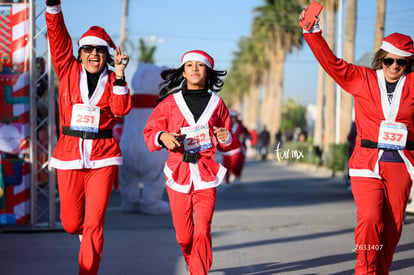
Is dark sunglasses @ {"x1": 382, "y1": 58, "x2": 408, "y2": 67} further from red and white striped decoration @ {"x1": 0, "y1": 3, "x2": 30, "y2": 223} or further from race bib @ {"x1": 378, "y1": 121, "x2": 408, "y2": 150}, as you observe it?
red and white striped decoration @ {"x1": 0, "y1": 3, "x2": 30, "y2": 223}

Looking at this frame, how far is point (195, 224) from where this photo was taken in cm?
535

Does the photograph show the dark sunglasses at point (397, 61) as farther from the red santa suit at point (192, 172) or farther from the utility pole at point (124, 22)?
the utility pole at point (124, 22)

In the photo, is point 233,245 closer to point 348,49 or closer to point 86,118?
point 86,118

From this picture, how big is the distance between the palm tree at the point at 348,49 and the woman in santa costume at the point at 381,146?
17555mm

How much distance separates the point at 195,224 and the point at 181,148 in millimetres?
663

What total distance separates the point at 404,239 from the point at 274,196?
658 cm

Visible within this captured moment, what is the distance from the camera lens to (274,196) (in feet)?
49.5

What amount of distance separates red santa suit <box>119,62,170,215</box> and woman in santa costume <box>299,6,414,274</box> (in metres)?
6.09

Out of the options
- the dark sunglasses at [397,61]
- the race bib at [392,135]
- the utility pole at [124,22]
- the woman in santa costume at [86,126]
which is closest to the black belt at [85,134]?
the woman in santa costume at [86,126]

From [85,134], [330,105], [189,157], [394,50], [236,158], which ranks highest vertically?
[394,50]

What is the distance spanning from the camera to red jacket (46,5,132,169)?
220 inches

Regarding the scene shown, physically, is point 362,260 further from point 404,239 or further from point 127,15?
point 127,15

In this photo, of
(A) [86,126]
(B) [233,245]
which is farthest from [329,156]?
(A) [86,126]

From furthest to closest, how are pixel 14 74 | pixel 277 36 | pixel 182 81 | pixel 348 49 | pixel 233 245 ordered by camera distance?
pixel 277 36 → pixel 348 49 → pixel 14 74 → pixel 233 245 → pixel 182 81
